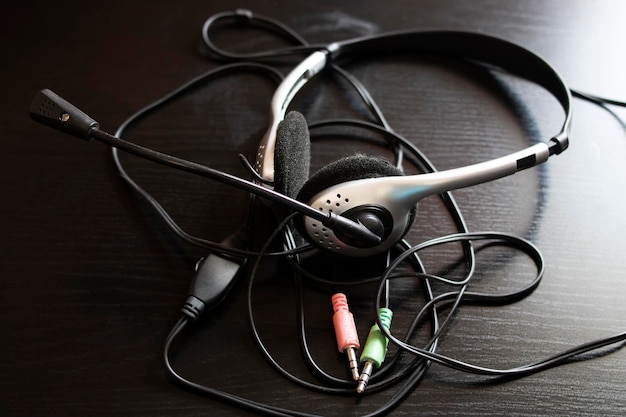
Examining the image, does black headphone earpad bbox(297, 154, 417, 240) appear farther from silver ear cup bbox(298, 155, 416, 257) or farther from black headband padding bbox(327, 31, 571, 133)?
black headband padding bbox(327, 31, 571, 133)

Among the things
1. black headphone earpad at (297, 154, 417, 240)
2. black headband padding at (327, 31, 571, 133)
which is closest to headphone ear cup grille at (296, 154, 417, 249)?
black headphone earpad at (297, 154, 417, 240)

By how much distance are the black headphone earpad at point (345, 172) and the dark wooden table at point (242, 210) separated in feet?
0.40

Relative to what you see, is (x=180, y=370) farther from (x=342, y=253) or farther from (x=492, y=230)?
(x=492, y=230)

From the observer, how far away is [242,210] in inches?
28.8

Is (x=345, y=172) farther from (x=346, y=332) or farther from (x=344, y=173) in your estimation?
(x=346, y=332)

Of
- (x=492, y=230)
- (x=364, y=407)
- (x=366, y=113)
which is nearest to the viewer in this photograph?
(x=364, y=407)

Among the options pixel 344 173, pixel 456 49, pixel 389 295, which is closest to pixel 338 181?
pixel 344 173

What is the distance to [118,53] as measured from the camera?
2.95 feet

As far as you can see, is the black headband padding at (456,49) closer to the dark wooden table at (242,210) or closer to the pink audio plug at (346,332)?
the dark wooden table at (242,210)

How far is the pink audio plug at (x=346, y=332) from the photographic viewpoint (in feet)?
1.96

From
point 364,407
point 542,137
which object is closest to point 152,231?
point 364,407

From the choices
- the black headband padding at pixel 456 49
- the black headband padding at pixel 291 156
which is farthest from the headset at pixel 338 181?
the black headband padding at pixel 456 49

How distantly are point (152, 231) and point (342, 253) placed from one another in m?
0.23

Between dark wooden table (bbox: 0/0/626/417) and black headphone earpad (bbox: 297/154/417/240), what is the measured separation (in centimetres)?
12
